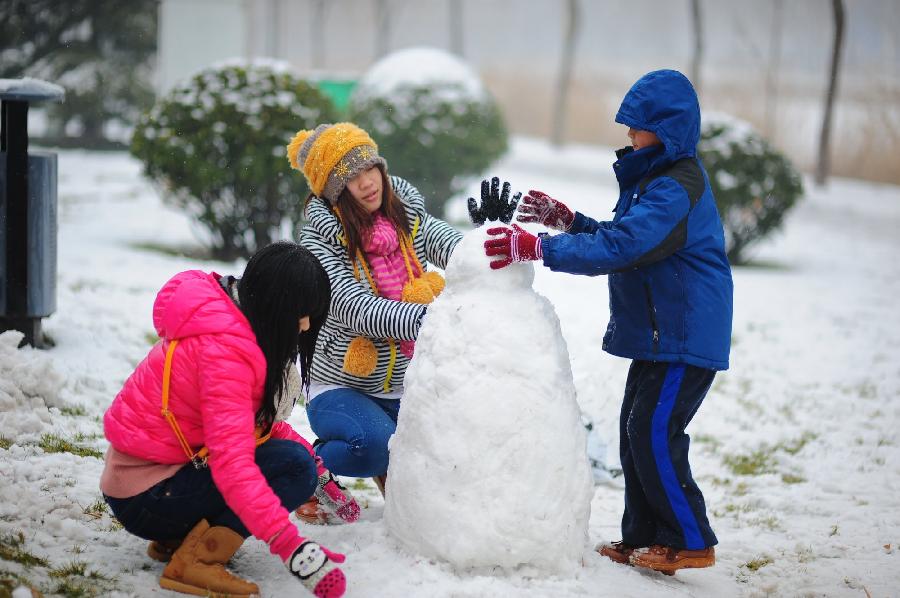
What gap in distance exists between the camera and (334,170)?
3486 mm

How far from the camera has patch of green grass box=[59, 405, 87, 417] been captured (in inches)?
170

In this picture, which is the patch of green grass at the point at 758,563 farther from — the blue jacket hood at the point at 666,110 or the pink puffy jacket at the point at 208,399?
the pink puffy jacket at the point at 208,399

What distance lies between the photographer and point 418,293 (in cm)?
344

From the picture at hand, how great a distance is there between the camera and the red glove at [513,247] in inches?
114

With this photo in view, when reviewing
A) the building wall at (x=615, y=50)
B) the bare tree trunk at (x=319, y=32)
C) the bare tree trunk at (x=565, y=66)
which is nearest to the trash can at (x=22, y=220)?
the building wall at (x=615, y=50)

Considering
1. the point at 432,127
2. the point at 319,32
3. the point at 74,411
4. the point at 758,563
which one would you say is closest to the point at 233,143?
the point at 432,127

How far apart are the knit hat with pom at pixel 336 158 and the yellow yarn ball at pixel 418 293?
1.43 ft

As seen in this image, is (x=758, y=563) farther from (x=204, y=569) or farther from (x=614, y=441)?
(x=204, y=569)

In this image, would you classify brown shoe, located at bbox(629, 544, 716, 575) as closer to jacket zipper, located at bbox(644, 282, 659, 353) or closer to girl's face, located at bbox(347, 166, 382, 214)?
jacket zipper, located at bbox(644, 282, 659, 353)

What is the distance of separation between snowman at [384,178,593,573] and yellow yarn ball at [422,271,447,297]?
0.48 metres

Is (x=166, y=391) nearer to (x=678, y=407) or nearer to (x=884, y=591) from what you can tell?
(x=678, y=407)

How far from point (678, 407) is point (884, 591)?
1017 mm

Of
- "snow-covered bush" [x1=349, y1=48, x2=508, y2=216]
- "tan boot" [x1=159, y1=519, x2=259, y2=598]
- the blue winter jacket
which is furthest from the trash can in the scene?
"snow-covered bush" [x1=349, y1=48, x2=508, y2=216]

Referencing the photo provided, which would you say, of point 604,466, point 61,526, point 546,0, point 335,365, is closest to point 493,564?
point 335,365
